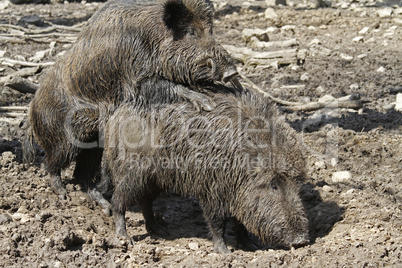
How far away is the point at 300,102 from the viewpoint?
7523mm

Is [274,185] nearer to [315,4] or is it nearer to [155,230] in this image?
[155,230]

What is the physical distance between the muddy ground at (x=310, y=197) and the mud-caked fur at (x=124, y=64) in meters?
0.87

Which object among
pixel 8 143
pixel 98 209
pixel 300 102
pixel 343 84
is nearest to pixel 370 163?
pixel 300 102

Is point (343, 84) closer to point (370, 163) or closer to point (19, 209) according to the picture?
point (370, 163)

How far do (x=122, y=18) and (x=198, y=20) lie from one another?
710 millimetres

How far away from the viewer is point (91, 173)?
5965 mm

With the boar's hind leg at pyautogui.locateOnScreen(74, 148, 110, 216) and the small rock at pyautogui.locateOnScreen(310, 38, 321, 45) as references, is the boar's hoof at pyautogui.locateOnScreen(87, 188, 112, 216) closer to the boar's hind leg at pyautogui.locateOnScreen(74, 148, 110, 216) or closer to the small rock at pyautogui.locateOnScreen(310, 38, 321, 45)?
the boar's hind leg at pyautogui.locateOnScreen(74, 148, 110, 216)

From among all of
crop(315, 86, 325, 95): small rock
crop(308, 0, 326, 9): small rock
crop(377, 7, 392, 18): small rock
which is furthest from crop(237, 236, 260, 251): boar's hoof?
crop(308, 0, 326, 9): small rock

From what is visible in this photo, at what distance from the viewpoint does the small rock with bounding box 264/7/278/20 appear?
12.4 meters

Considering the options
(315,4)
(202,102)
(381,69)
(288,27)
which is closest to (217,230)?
(202,102)

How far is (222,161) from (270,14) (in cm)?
859

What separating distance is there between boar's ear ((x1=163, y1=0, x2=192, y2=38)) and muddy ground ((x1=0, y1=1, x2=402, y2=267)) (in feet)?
6.49

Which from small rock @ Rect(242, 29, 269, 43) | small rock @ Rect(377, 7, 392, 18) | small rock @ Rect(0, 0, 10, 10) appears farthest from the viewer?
small rock @ Rect(0, 0, 10, 10)

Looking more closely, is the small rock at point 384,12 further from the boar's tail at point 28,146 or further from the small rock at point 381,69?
the boar's tail at point 28,146
